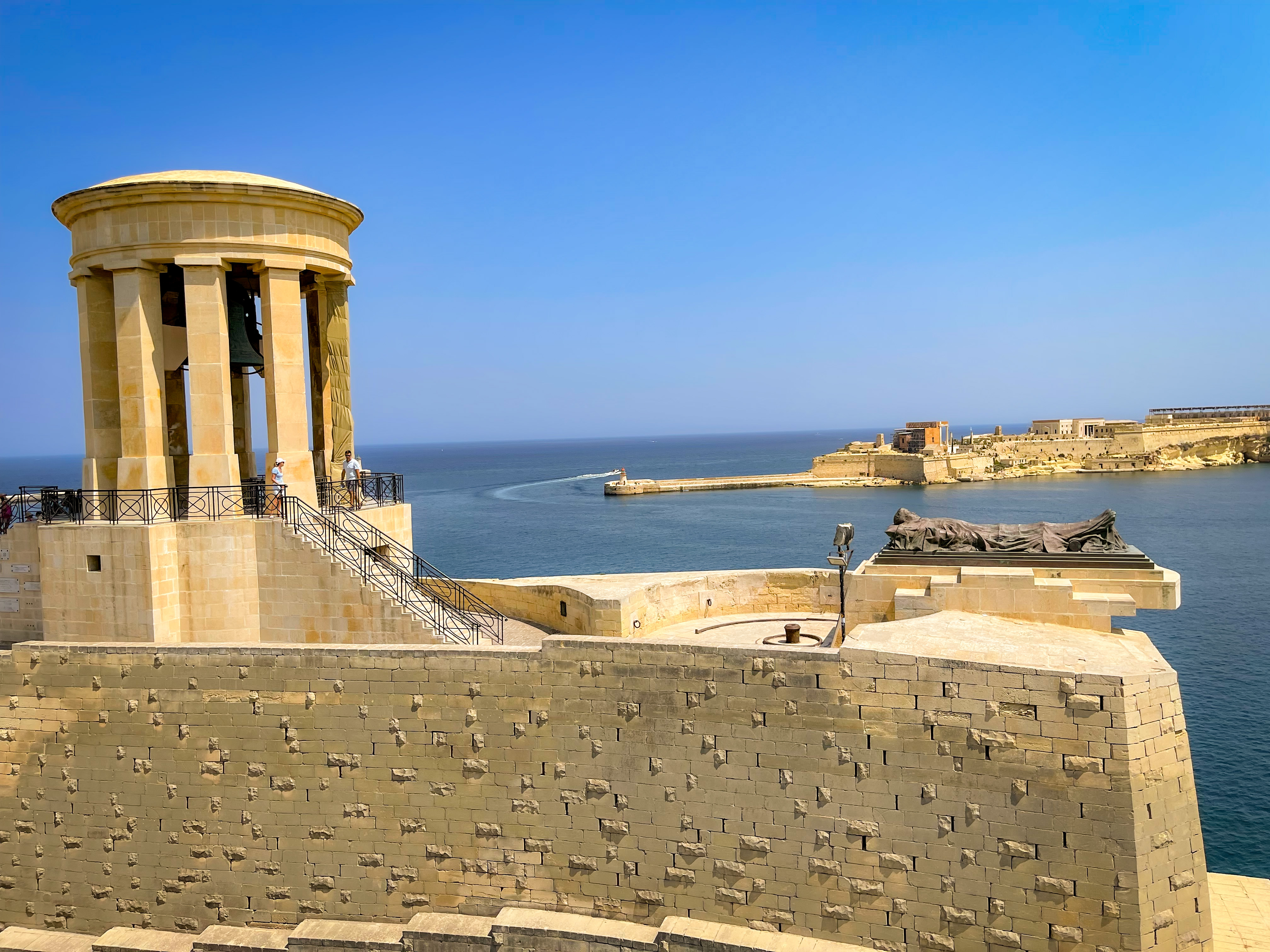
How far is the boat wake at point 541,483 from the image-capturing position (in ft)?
356

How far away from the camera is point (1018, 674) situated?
856cm

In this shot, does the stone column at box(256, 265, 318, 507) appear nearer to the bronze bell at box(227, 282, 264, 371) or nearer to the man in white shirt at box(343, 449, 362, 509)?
the man in white shirt at box(343, 449, 362, 509)

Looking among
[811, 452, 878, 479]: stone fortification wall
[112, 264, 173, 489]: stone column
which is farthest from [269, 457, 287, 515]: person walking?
[811, 452, 878, 479]: stone fortification wall

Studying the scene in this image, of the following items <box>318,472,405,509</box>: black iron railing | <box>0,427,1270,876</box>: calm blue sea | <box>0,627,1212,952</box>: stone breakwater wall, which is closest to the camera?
<box>0,627,1212,952</box>: stone breakwater wall

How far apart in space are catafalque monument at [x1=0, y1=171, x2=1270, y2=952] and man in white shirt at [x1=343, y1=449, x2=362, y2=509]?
119mm

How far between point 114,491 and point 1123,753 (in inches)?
570

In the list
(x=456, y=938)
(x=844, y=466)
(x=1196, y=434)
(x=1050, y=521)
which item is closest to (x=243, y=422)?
(x=456, y=938)

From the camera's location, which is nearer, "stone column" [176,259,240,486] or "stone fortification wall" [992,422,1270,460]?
"stone column" [176,259,240,486]

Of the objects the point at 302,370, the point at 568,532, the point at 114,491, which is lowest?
the point at 568,532

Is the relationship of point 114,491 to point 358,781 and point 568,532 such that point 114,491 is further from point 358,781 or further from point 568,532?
point 568,532

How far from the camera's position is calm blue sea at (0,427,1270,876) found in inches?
713

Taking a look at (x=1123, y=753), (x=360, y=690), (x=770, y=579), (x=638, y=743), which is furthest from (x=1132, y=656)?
(x=360, y=690)

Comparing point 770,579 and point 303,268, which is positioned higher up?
point 303,268

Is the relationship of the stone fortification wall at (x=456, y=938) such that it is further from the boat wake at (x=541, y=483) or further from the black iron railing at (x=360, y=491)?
the boat wake at (x=541, y=483)
